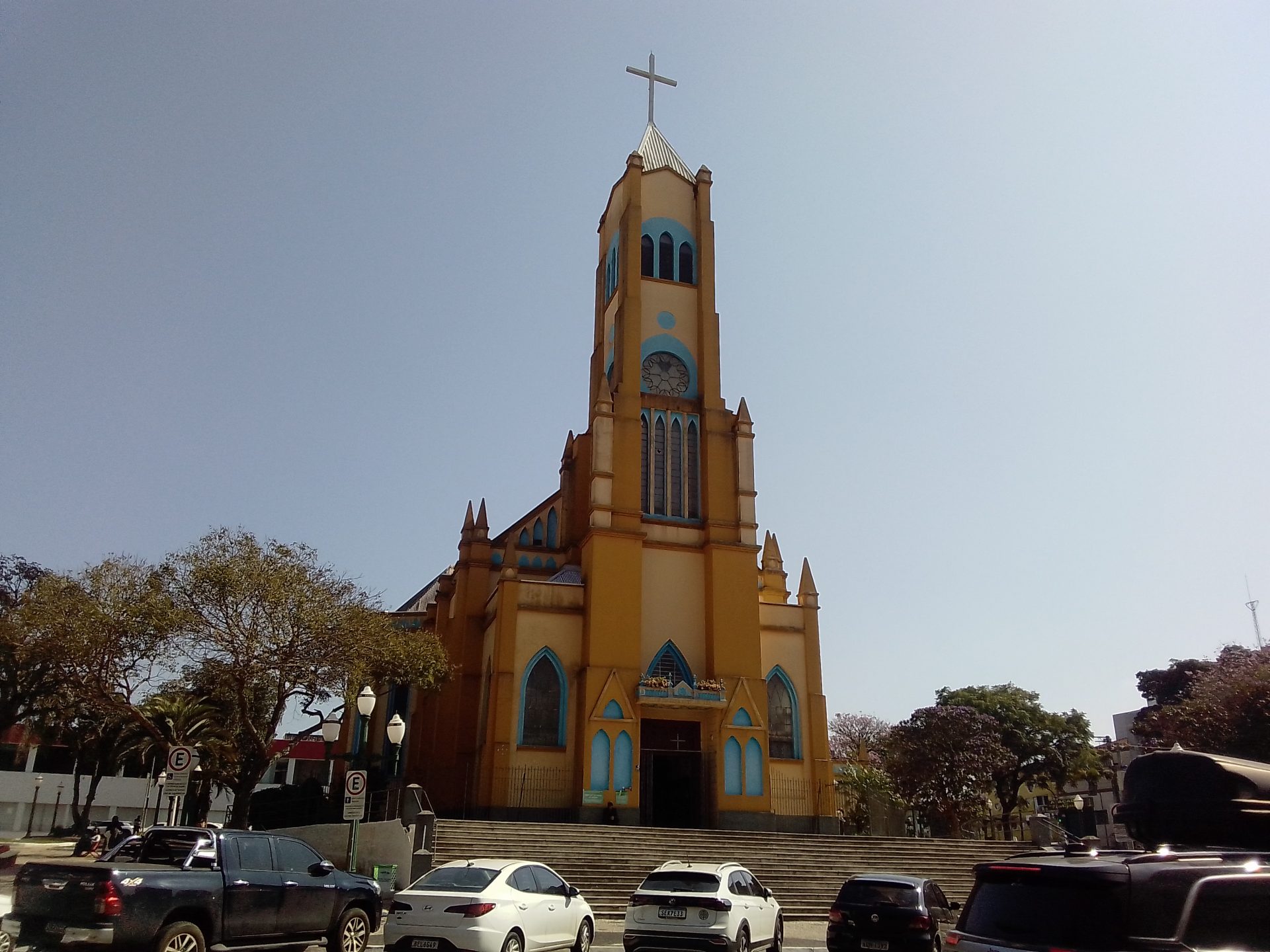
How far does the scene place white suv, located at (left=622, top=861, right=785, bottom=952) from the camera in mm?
12453

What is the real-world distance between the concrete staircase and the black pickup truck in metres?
8.68

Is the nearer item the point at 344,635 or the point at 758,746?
the point at 344,635

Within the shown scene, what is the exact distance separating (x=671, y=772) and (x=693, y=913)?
19364 mm

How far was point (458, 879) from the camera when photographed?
12.0 m

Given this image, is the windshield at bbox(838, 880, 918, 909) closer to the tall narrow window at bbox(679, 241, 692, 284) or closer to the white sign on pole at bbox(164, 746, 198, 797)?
the white sign on pole at bbox(164, 746, 198, 797)

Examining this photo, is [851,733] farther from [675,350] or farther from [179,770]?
[179,770]

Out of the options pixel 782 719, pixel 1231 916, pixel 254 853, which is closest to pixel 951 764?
pixel 782 719

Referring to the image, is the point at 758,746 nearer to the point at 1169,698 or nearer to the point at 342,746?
the point at 342,746

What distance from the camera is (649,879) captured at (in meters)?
13.4

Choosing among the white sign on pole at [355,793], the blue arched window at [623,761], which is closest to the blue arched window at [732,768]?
the blue arched window at [623,761]

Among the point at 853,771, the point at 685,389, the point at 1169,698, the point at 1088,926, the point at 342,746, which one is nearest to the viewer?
the point at 1088,926

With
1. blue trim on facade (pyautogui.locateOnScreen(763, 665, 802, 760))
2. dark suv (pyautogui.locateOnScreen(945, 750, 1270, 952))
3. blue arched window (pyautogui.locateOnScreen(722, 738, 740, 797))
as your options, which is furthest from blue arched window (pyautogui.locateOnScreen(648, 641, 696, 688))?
dark suv (pyautogui.locateOnScreen(945, 750, 1270, 952))

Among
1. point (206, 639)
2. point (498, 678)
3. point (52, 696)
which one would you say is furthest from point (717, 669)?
point (52, 696)

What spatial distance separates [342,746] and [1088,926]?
42.6 m
